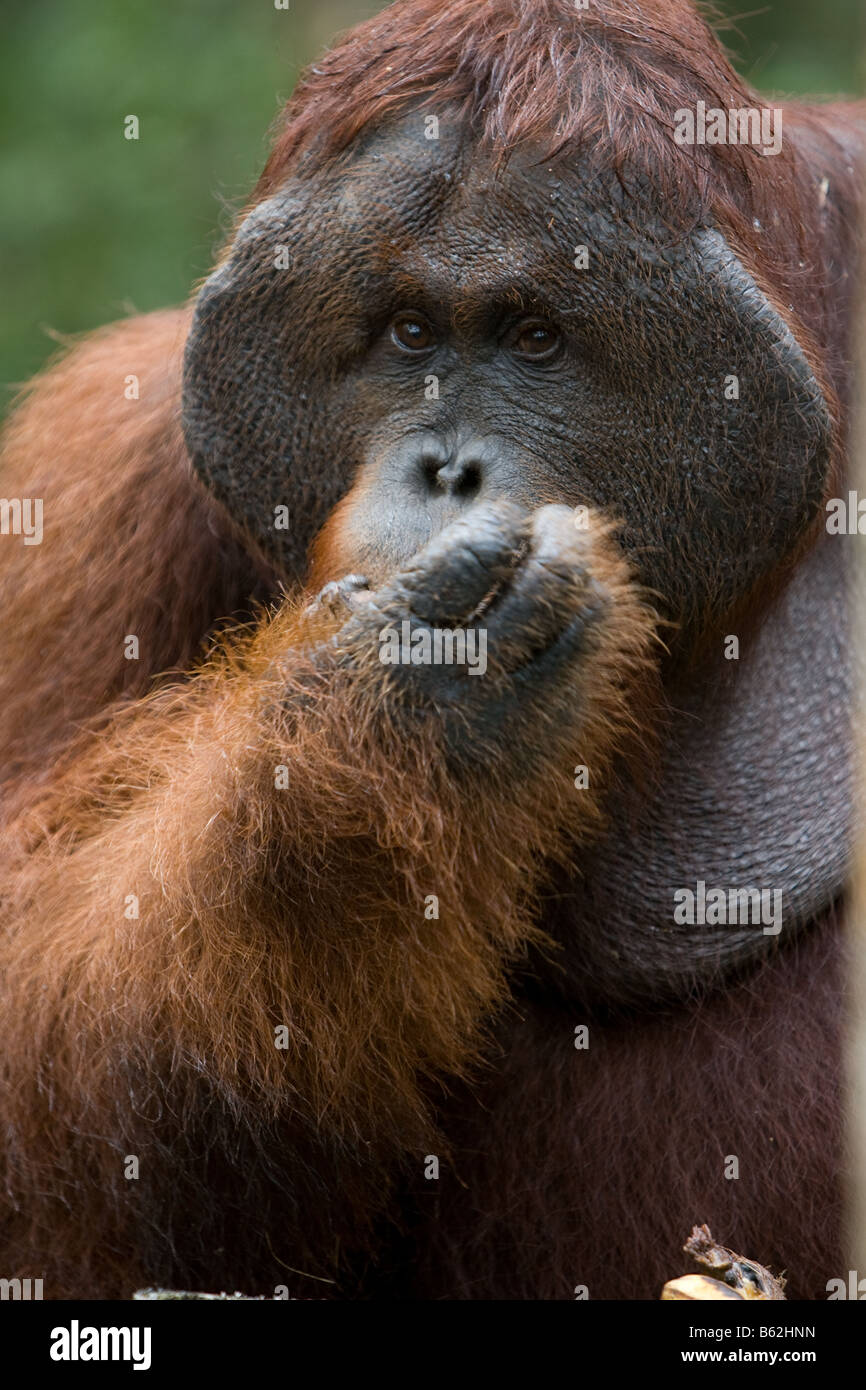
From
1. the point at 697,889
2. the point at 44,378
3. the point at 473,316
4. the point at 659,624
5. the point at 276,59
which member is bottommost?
the point at 697,889

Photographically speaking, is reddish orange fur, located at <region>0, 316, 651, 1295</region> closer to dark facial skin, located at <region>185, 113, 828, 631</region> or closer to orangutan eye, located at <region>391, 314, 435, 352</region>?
dark facial skin, located at <region>185, 113, 828, 631</region>

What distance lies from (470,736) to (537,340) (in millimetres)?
671

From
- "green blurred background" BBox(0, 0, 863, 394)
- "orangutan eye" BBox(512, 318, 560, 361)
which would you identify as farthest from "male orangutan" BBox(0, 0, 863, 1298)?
"green blurred background" BBox(0, 0, 863, 394)

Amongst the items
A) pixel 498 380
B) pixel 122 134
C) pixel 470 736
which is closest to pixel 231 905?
pixel 470 736

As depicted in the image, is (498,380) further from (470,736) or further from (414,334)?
(470,736)

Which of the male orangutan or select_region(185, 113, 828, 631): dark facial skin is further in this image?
select_region(185, 113, 828, 631): dark facial skin

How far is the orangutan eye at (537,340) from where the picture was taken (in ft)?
8.57

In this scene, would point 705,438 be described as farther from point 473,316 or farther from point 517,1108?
point 517,1108

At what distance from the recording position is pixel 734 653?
9.68 feet

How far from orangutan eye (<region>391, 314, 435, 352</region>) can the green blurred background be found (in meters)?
4.02

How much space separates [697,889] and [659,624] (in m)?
0.53

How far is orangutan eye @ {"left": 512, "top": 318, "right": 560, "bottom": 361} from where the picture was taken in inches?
103

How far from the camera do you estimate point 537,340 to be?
2.62m

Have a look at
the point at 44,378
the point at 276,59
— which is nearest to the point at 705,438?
the point at 44,378
